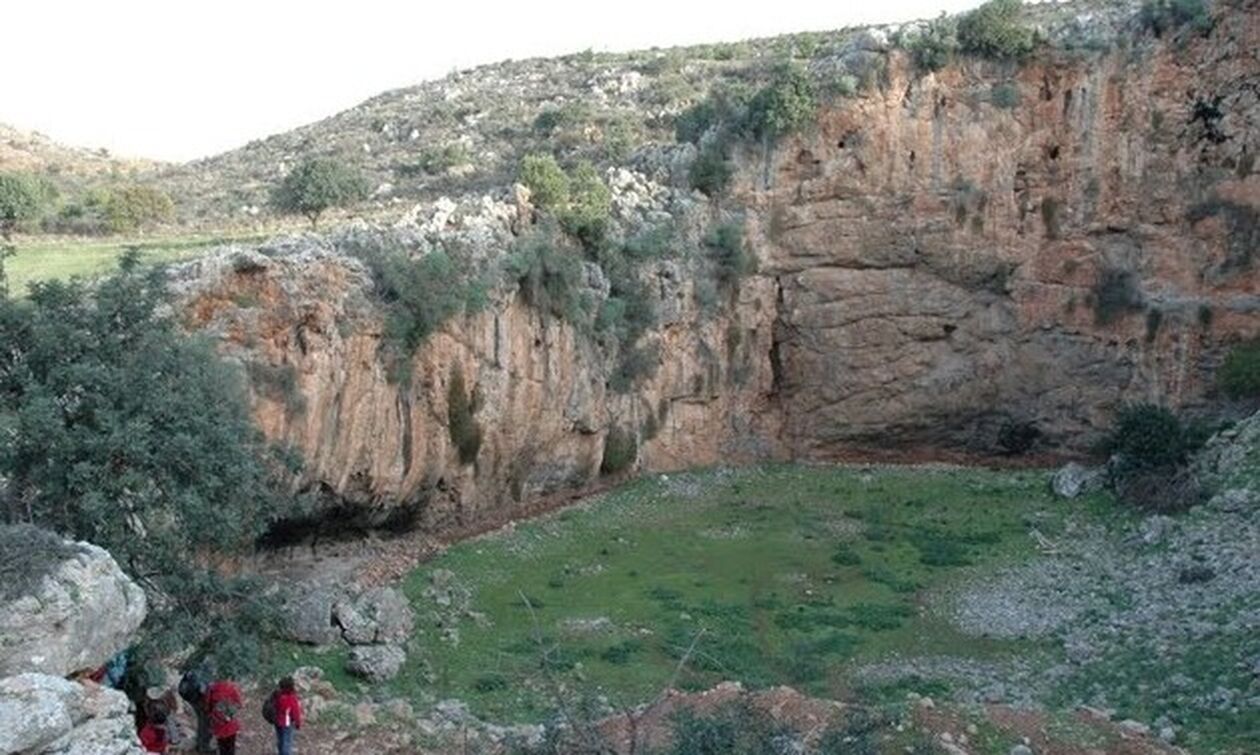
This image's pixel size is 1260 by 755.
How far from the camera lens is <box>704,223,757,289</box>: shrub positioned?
114ft

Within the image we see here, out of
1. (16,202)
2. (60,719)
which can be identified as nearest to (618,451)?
(16,202)

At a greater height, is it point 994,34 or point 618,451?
point 994,34

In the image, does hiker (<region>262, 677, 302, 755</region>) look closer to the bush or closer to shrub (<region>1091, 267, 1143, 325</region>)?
shrub (<region>1091, 267, 1143, 325</region>)

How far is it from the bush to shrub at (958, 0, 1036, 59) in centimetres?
307

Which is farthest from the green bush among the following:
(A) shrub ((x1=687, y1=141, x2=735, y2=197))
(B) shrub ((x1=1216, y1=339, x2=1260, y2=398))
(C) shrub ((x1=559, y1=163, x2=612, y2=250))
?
(B) shrub ((x1=1216, y1=339, x2=1260, y2=398))

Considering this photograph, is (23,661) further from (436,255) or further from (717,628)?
(436,255)

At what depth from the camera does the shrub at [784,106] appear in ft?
113

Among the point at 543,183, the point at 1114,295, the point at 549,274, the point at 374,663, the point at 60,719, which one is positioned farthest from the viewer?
the point at 1114,295

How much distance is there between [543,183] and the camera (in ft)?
101

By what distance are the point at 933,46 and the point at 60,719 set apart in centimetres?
3071

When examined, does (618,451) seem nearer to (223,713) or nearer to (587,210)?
(587,210)

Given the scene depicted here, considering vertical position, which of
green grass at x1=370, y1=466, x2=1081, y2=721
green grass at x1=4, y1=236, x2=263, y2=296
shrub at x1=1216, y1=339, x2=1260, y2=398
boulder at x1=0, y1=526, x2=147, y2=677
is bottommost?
green grass at x1=370, y1=466, x2=1081, y2=721

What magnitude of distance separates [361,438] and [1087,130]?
2200cm

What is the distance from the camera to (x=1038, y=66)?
35.3m
